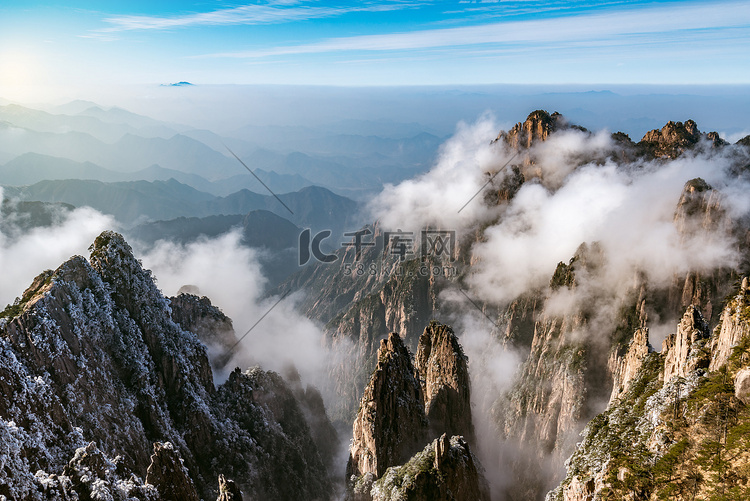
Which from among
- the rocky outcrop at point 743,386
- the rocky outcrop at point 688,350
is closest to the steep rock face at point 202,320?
the rocky outcrop at point 688,350

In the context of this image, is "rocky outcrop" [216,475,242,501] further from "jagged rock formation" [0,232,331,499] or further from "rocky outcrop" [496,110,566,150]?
"rocky outcrop" [496,110,566,150]

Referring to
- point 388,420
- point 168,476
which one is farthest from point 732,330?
point 168,476

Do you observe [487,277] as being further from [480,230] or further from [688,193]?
[688,193]

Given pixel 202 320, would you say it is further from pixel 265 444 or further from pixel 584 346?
pixel 584 346

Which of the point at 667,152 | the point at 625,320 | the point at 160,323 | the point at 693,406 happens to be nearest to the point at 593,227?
the point at 625,320

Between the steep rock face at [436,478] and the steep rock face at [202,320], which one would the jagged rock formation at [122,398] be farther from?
the steep rock face at [436,478]
